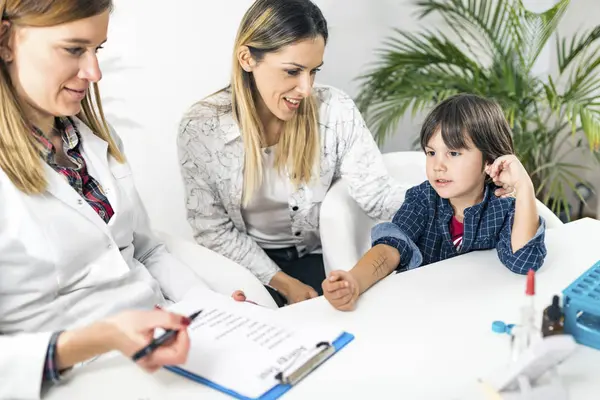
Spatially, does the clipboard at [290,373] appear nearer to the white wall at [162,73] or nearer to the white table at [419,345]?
the white table at [419,345]

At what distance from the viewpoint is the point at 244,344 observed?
1.16 meters

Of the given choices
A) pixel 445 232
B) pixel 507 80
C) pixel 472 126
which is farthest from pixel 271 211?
pixel 507 80

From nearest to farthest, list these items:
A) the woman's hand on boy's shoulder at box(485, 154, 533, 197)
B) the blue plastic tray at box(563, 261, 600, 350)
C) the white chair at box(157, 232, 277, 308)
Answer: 1. the blue plastic tray at box(563, 261, 600, 350)
2. the woman's hand on boy's shoulder at box(485, 154, 533, 197)
3. the white chair at box(157, 232, 277, 308)

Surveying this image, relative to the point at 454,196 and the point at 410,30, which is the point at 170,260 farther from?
the point at 410,30

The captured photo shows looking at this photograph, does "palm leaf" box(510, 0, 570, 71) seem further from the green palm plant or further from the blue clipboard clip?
the blue clipboard clip

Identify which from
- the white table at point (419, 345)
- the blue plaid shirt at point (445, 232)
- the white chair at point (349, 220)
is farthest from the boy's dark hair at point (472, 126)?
the white chair at point (349, 220)

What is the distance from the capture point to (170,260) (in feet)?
5.40

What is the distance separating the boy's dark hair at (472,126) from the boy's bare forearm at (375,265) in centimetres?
30

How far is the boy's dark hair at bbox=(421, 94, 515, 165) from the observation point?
1588 mm

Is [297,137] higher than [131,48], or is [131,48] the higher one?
[131,48]

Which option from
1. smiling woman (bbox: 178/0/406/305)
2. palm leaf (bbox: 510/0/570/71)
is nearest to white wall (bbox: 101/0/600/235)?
smiling woman (bbox: 178/0/406/305)

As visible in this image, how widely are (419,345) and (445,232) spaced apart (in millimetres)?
554

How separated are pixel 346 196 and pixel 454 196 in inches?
18.8

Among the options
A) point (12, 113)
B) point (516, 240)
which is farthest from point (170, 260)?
point (516, 240)
